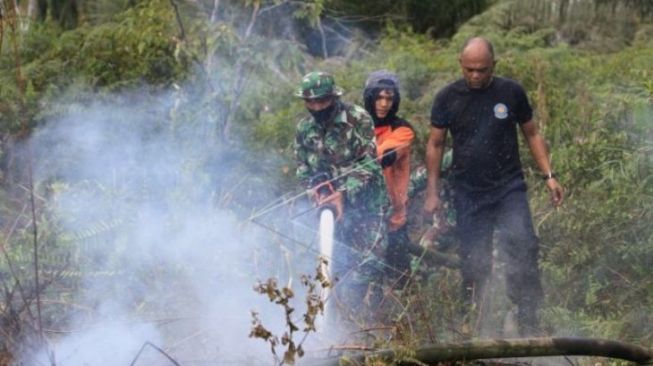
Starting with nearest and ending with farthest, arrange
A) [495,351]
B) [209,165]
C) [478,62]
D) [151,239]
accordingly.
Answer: [495,351], [478,62], [151,239], [209,165]

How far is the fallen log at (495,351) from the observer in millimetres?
4980

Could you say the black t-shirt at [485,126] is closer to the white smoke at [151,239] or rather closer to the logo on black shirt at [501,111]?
the logo on black shirt at [501,111]

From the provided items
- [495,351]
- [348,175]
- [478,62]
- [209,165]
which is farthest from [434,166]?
[495,351]

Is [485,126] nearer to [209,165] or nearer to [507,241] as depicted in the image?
[507,241]

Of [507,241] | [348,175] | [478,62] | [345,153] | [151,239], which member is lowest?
[151,239]

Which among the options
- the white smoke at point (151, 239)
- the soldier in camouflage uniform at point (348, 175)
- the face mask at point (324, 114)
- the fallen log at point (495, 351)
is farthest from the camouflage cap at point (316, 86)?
the fallen log at point (495, 351)

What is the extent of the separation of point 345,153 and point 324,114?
299 mm

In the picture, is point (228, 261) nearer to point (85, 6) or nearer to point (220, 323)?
point (220, 323)

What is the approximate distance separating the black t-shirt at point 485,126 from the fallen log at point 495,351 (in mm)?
2126

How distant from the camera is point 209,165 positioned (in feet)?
30.9

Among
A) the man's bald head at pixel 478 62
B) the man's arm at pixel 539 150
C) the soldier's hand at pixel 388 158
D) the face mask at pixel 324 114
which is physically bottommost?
the soldier's hand at pixel 388 158

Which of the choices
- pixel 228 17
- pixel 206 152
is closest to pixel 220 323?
pixel 206 152

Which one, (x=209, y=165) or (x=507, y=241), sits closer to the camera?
(x=507, y=241)

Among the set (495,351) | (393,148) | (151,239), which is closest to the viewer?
(495,351)
